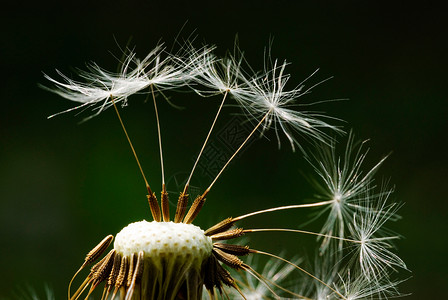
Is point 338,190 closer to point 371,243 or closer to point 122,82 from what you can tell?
point 371,243

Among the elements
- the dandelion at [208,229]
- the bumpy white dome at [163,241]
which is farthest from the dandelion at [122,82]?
the bumpy white dome at [163,241]

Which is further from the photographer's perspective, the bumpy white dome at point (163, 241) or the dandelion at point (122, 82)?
the dandelion at point (122, 82)

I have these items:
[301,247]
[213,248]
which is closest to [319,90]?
[301,247]

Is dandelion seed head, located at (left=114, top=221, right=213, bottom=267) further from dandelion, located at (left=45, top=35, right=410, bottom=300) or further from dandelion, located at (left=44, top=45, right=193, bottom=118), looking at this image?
dandelion, located at (left=44, top=45, right=193, bottom=118)

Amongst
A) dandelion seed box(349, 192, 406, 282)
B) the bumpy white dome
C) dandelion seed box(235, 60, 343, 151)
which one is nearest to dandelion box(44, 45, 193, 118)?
dandelion seed box(235, 60, 343, 151)

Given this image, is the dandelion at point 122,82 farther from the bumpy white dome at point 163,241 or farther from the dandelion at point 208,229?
the bumpy white dome at point 163,241

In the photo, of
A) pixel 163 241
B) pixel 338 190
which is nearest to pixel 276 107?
pixel 338 190

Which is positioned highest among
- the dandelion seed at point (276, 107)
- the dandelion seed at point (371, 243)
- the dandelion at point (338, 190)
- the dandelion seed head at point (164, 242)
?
the dandelion seed at point (276, 107)

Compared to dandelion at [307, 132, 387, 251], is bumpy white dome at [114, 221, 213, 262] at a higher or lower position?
lower
